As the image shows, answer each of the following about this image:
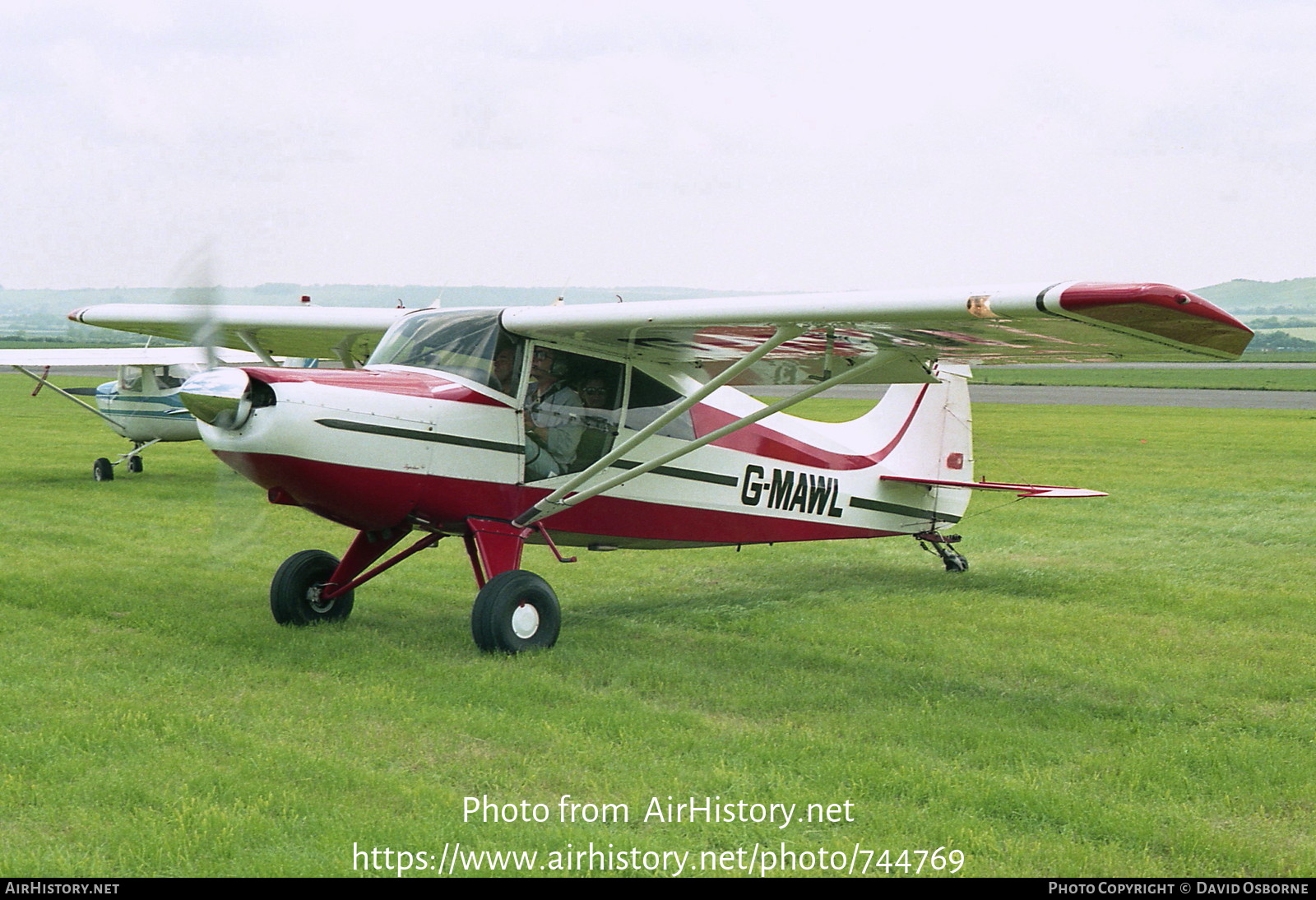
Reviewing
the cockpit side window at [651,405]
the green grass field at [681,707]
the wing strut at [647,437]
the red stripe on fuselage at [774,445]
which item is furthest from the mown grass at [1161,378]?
the wing strut at [647,437]

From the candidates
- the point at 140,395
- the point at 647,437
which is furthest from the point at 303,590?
the point at 140,395

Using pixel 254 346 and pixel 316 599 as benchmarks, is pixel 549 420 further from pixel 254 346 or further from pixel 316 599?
pixel 254 346

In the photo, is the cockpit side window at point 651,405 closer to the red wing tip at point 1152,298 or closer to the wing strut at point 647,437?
the wing strut at point 647,437

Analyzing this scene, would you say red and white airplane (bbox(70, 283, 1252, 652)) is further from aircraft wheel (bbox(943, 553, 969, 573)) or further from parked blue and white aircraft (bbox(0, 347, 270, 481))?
parked blue and white aircraft (bbox(0, 347, 270, 481))

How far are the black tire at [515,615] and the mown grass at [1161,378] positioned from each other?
47919 millimetres

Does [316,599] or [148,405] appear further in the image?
[148,405]

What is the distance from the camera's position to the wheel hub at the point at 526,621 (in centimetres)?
727

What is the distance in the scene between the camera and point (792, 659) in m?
7.37

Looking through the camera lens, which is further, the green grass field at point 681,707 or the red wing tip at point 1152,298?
the red wing tip at point 1152,298

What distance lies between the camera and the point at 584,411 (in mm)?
8039

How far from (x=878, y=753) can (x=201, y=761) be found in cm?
295

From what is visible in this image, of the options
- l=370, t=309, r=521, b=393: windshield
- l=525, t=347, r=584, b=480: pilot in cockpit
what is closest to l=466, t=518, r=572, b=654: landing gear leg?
l=525, t=347, r=584, b=480: pilot in cockpit

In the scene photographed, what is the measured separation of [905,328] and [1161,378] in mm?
60530

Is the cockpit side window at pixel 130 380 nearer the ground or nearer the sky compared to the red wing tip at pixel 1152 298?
nearer the ground
